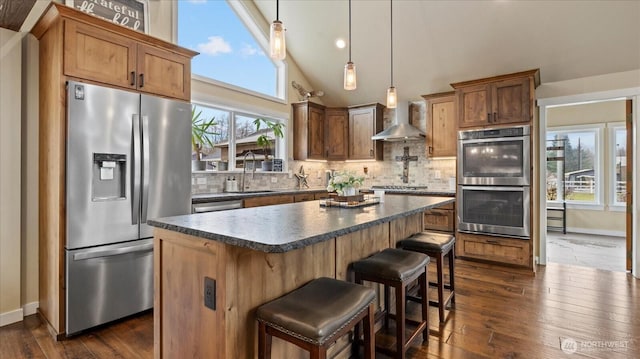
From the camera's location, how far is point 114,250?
2.53m

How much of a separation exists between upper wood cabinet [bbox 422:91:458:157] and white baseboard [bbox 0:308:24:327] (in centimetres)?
507

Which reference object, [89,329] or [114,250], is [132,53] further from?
[89,329]

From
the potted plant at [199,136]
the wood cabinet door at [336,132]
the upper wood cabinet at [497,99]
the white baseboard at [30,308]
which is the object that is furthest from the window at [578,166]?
the white baseboard at [30,308]

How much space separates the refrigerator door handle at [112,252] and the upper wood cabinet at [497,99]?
159 inches

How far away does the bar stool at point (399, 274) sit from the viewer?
6.32 ft

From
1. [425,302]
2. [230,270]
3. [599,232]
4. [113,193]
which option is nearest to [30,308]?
[113,193]

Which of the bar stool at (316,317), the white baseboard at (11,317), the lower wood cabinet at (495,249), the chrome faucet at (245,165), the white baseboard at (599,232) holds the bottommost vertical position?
the white baseboard at (11,317)

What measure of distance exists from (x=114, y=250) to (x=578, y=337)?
3.56m

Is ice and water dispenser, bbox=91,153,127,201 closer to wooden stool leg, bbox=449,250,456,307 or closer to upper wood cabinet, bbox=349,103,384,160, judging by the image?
wooden stool leg, bbox=449,250,456,307

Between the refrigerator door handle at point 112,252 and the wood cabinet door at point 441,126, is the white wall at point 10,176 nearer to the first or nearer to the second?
the refrigerator door handle at point 112,252

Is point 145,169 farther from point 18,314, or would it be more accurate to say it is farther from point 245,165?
point 245,165

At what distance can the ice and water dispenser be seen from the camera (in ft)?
8.18

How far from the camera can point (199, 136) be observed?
408 centimetres

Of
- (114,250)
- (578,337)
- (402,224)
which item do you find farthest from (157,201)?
(578,337)
